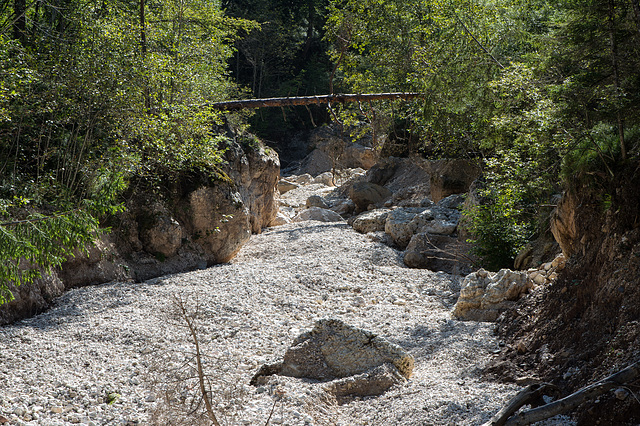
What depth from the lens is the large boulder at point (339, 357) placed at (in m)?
5.44

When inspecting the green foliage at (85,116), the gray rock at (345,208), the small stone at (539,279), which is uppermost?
the green foliage at (85,116)

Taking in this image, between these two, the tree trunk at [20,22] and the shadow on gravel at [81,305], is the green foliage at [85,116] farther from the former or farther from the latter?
the shadow on gravel at [81,305]

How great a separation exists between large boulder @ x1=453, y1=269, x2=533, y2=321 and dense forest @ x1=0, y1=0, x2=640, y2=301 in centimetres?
149

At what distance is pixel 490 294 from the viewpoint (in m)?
7.16

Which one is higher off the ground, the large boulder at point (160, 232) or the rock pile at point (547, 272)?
the rock pile at point (547, 272)

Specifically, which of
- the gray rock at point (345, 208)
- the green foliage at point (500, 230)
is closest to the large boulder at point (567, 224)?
the green foliage at point (500, 230)

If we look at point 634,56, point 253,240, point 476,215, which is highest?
point 634,56

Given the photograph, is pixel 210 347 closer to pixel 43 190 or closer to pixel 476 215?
pixel 43 190

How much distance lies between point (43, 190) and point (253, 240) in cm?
714

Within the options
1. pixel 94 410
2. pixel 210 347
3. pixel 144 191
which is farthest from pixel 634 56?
pixel 144 191

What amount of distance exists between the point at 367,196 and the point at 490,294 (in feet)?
37.2

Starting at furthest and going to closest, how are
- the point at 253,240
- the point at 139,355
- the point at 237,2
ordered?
1. the point at 237,2
2. the point at 253,240
3. the point at 139,355

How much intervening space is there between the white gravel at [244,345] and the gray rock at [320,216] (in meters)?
6.17

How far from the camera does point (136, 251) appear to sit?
10.0 metres
